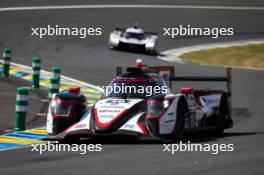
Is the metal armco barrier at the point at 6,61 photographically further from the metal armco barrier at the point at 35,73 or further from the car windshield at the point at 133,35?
the car windshield at the point at 133,35

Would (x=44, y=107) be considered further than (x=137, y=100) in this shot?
Yes

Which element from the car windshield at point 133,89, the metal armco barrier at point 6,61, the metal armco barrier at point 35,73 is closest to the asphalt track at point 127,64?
the car windshield at point 133,89

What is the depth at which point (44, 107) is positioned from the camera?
72.9ft

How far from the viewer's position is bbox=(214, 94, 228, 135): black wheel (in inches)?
707

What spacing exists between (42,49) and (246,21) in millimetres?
15487

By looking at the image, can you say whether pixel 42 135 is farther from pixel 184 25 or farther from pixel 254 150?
pixel 184 25

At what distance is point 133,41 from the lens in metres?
37.6

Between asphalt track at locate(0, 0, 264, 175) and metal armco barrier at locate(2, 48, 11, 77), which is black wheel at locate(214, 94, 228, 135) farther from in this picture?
metal armco barrier at locate(2, 48, 11, 77)

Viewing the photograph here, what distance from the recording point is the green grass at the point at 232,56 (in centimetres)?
3466

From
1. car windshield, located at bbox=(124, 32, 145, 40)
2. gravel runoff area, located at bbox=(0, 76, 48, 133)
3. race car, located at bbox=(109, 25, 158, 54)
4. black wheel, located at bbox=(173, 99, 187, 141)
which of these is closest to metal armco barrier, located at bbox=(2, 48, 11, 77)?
gravel runoff area, located at bbox=(0, 76, 48, 133)

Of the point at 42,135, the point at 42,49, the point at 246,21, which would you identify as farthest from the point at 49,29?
the point at 42,135

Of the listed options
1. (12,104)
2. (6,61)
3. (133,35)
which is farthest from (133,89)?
(133,35)

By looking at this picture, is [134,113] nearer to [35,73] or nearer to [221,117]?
[221,117]

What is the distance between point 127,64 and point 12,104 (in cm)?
1140
